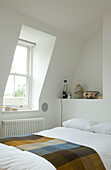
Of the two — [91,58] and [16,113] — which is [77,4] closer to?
[91,58]

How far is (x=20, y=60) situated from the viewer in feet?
13.0

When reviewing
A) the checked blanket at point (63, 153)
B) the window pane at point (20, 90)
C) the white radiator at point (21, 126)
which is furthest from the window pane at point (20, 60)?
the checked blanket at point (63, 153)

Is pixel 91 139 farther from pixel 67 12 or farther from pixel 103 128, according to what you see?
pixel 67 12

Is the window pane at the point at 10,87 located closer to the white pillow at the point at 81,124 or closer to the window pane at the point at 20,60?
the window pane at the point at 20,60

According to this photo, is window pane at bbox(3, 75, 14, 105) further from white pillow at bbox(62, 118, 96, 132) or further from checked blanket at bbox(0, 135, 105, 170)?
checked blanket at bbox(0, 135, 105, 170)

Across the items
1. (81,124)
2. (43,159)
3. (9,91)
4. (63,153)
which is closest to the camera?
(43,159)

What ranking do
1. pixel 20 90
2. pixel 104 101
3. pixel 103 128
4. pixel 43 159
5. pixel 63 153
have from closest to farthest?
pixel 43 159 → pixel 63 153 → pixel 103 128 → pixel 104 101 → pixel 20 90

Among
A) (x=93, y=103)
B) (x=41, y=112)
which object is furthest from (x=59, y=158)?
(x=41, y=112)

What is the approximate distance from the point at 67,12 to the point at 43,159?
2.44 m

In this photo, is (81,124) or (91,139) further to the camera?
(81,124)

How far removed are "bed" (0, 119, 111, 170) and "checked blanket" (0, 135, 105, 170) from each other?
25mm

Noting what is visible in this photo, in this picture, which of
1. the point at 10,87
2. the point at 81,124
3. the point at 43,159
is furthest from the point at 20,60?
the point at 43,159

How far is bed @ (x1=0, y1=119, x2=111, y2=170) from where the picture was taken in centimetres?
166

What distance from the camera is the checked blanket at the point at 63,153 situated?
182 cm
